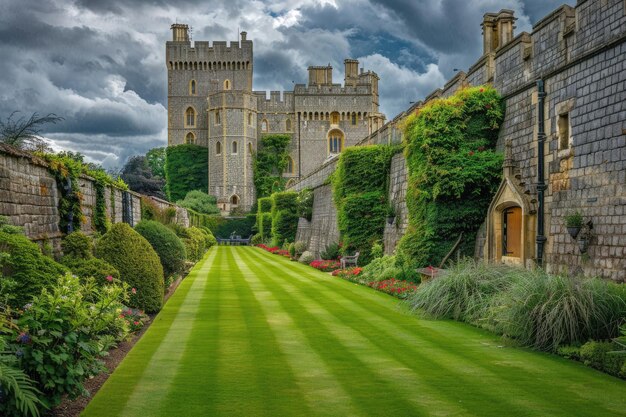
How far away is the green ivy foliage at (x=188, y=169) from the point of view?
70.9 m

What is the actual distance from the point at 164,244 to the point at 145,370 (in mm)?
8722

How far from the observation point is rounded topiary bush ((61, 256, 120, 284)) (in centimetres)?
969

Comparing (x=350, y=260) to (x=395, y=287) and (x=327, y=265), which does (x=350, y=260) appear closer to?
(x=327, y=265)

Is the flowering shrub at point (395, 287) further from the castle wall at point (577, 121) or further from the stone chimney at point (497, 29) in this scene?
the stone chimney at point (497, 29)

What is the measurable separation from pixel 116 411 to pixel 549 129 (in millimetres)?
9246

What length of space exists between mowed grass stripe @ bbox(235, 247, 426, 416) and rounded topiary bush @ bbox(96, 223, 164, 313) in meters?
2.57

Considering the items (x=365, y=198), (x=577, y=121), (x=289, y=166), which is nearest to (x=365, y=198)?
(x=365, y=198)

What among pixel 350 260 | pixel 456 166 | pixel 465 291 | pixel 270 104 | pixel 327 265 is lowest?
pixel 327 265

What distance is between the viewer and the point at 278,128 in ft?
236

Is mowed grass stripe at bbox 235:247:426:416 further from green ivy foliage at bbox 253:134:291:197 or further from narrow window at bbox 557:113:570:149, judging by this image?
green ivy foliage at bbox 253:134:291:197

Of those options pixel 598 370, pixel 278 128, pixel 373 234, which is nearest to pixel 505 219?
pixel 598 370

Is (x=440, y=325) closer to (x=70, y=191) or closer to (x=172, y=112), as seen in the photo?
(x=70, y=191)

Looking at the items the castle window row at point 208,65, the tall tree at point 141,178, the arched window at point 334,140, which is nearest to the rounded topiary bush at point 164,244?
the tall tree at point 141,178

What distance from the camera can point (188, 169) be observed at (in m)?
70.9
